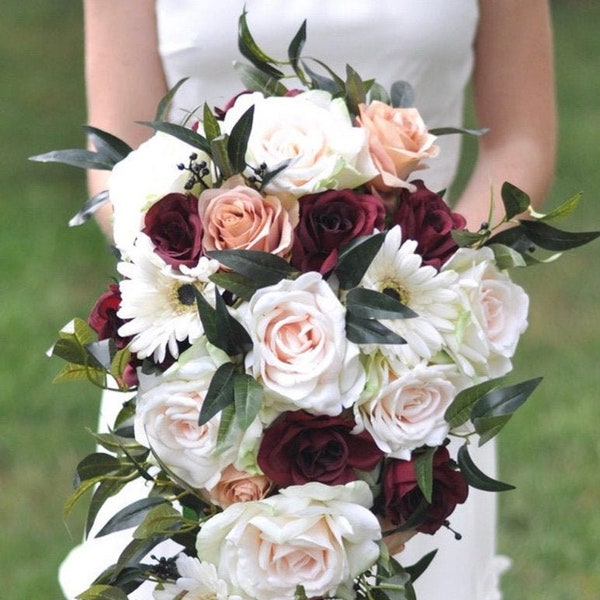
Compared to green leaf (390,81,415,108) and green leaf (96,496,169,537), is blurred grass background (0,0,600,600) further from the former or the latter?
green leaf (96,496,169,537)

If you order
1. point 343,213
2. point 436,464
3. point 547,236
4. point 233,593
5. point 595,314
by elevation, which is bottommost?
point 595,314

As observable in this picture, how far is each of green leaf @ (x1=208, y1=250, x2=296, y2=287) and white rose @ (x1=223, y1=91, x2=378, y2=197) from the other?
4.2 inches

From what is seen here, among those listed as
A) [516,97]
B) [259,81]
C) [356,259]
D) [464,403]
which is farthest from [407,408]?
[516,97]

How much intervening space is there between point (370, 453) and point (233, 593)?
24 centimetres

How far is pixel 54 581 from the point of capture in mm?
3957

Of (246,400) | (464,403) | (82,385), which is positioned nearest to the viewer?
(246,400)

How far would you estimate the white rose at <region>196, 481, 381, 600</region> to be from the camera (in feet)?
4.66

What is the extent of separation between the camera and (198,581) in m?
1.52

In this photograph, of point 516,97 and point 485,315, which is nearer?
point 485,315

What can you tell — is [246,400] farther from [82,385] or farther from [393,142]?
[82,385]

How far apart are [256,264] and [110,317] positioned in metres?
0.25

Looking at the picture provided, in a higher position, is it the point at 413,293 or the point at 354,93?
the point at 354,93

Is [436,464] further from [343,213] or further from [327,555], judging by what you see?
[343,213]

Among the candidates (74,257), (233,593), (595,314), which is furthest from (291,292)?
(74,257)
